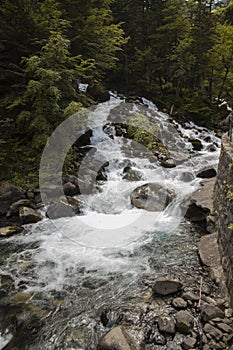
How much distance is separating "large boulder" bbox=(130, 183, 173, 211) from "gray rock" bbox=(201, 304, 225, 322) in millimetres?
5050

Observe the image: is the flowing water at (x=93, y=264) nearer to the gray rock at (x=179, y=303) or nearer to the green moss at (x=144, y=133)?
the gray rock at (x=179, y=303)

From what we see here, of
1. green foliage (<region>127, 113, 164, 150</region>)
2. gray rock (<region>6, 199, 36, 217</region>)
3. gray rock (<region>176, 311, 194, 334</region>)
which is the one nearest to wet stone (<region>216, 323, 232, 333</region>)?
gray rock (<region>176, 311, 194, 334</region>)

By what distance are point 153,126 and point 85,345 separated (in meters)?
13.5

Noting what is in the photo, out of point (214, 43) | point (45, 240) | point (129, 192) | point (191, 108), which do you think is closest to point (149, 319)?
point (45, 240)

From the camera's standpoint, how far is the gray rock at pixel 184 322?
14.8ft

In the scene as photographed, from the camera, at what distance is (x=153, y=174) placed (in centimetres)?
1222

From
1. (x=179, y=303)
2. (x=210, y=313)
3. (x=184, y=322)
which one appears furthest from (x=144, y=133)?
(x=184, y=322)

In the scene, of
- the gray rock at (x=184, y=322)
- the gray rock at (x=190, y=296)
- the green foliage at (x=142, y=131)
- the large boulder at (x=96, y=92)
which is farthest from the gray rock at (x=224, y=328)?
the large boulder at (x=96, y=92)

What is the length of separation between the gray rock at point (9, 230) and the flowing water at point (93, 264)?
244 mm

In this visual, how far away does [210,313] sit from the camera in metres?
4.62

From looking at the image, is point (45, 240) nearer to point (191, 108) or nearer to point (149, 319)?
point (149, 319)

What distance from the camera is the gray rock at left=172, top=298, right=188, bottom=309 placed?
4.99 meters

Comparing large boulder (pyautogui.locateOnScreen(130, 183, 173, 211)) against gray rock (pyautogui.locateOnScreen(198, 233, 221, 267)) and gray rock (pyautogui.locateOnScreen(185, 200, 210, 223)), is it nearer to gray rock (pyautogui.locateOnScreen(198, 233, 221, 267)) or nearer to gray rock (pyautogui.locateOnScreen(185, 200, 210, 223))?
gray rock (pyautogui.locateOnScreen(185, 200, 210, 223))

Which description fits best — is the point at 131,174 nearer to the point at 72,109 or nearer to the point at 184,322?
the point at 72,109
